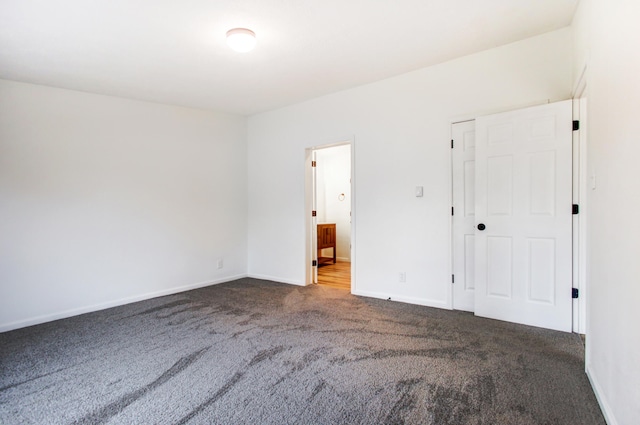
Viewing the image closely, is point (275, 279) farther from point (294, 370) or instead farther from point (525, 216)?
point (525, 216)

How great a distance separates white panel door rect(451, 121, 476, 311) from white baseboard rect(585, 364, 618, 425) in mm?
1308

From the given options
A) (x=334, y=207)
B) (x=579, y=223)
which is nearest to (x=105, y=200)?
(x=334, y=207)

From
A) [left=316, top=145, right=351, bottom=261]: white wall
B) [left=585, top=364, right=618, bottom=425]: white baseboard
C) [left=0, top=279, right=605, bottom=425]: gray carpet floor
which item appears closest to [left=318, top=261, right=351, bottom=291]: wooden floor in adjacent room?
[left=316, top=145, right=351, bottom=261]: white wall

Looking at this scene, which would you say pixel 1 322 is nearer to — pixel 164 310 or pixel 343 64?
pixel 164 310

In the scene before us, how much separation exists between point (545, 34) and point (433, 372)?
298 cm

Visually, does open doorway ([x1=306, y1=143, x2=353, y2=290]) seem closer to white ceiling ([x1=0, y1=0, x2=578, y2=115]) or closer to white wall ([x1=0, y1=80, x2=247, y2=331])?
white wall ([x1=0, y1=80, x2=247, y2=331])

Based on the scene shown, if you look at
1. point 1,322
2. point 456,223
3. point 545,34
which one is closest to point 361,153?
point 456,223

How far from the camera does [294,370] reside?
2.20 meters

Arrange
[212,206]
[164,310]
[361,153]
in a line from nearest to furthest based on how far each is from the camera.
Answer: [164,310]
[361,153]
[212,206]

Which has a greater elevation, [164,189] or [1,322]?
[164,189]

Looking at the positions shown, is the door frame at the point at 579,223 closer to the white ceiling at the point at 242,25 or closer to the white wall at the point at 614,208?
the white wall at the point at 614,208

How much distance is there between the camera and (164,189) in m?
4.31

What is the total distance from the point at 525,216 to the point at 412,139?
4.47 ft

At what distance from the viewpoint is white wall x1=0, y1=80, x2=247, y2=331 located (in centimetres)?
328
